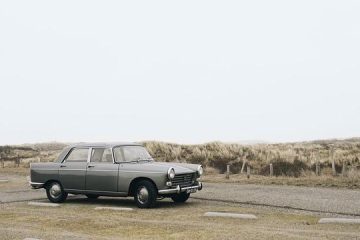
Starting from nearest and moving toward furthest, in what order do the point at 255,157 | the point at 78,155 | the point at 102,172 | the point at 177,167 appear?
the point at 177,167 < the point at 102,172 < the point at 78,155 < the point at 255,157

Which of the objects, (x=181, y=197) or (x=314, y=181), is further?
(x=314, y=181)

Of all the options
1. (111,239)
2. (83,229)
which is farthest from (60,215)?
(111,239)

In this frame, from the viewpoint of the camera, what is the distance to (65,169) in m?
14.8

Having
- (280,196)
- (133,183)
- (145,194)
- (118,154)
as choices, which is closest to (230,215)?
(145,194)

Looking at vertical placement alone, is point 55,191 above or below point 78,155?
below

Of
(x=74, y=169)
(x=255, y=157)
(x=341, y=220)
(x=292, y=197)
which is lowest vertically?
(x=341, y=220)

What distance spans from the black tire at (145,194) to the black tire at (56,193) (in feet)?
8.35

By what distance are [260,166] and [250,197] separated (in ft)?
52.6

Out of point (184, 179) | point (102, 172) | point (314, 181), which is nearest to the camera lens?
point (184, 179)

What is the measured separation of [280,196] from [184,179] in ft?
11.2

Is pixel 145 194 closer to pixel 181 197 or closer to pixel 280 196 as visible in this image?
pixel 181 197

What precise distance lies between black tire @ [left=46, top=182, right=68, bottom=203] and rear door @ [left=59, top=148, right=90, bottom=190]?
0.19 metres

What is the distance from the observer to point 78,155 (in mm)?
14789

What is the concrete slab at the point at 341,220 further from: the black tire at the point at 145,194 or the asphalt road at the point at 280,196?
the black tire at the point at 145,194
